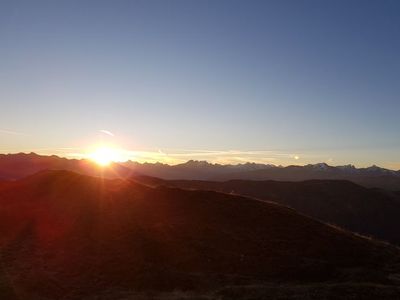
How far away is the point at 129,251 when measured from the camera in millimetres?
31719

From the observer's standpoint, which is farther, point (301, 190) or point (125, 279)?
point (301, 190)

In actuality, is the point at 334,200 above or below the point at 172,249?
above

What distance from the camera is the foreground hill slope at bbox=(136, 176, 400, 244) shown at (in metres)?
106

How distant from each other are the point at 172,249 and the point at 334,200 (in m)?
96.0

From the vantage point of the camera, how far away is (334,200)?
396 feet

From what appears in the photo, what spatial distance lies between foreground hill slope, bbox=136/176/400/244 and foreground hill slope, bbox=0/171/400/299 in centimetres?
6056

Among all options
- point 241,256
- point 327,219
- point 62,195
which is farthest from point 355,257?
point 327,219

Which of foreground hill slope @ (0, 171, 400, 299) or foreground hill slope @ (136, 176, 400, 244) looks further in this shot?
foreground hill slope @ (136, 176, 400, 244)

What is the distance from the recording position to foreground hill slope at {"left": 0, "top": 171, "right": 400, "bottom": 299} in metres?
26.2

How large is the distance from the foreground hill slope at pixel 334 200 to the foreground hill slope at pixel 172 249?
2384 inches

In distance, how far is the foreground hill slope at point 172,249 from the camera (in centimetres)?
2617

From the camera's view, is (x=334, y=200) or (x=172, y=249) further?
(x=334, y=200)

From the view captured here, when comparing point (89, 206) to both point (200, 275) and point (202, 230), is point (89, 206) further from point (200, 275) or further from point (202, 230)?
point (200, 275)

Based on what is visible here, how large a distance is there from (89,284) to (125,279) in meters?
2.03
